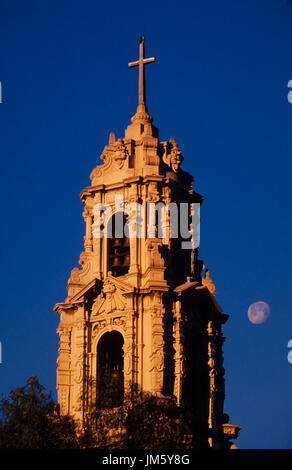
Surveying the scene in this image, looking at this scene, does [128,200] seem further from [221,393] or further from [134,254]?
[221,393]

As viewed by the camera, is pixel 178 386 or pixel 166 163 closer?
pixel 178 386

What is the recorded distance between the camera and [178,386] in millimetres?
85188

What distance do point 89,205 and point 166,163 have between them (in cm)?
429

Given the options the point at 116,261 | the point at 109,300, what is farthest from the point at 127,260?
the point at 109,300

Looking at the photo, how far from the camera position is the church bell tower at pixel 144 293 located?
85875mm

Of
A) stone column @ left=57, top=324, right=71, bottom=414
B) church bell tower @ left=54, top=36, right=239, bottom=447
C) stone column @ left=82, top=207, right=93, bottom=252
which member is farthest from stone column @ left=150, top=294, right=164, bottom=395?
stone column @ left=82, top=207, right=93, bottom=252

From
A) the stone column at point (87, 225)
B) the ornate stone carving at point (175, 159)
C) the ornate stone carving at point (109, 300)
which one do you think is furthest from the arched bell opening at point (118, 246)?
the ornate stone carving at point (175, 159)

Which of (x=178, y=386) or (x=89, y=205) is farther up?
(x=89, y=205)

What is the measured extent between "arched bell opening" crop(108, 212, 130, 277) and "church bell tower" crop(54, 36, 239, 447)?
0.05m

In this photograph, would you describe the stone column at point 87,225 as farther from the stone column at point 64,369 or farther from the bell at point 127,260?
the stone column at point 64,369

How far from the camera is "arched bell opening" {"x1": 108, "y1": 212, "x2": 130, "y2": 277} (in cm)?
8944

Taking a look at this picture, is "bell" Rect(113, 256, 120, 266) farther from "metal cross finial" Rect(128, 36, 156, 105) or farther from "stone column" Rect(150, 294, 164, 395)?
"metal cross finial" Rect(128, 36, 156, 105)
